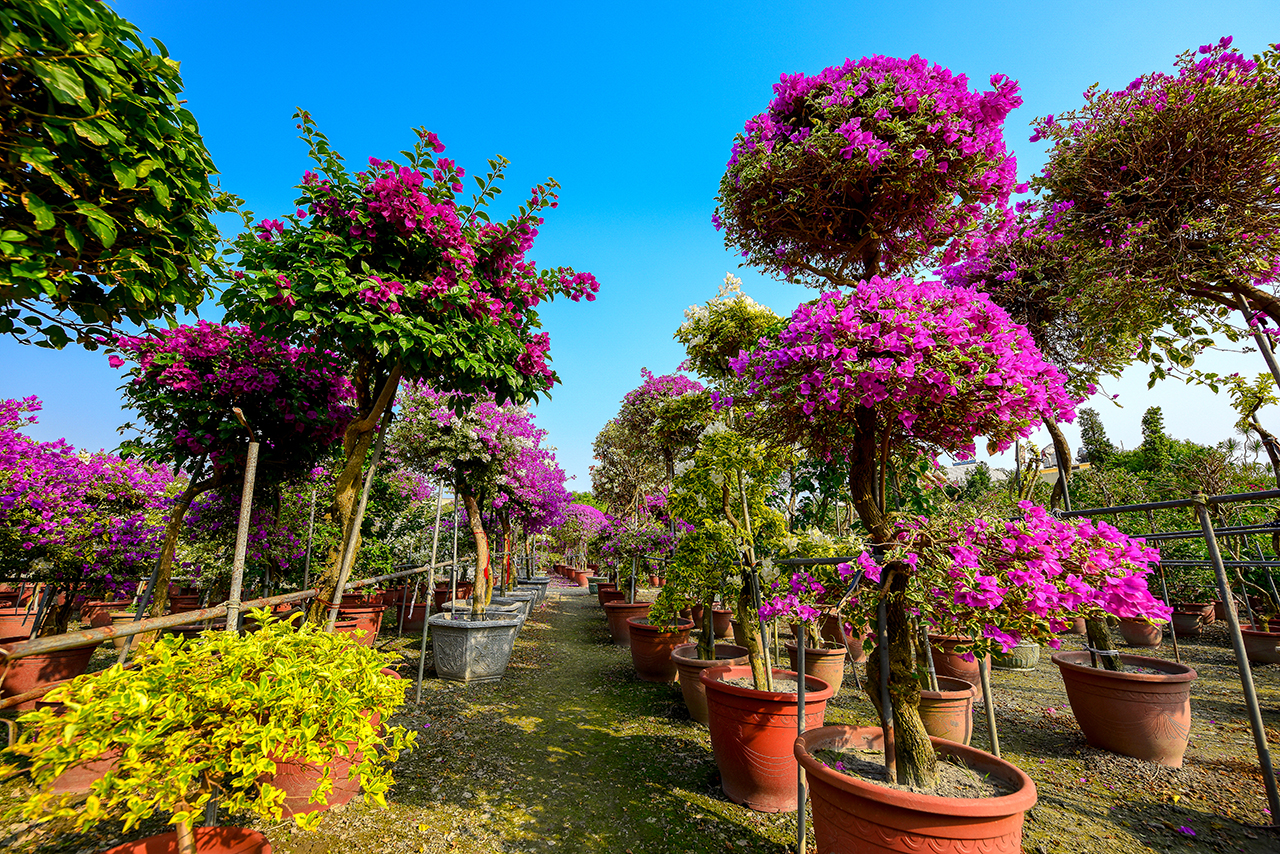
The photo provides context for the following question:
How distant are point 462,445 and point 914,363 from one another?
7.33 metres

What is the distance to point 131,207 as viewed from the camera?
2.05m

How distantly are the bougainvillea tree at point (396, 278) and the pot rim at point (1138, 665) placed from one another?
208 inches

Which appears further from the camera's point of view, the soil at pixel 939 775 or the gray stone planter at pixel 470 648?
the gray stone planter at pixel 470 648

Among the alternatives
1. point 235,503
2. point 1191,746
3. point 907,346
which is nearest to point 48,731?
point 907,346

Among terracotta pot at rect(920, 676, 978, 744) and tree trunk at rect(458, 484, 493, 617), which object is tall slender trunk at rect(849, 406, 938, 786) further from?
tree trunk at rect(458, 484, 493, 617)

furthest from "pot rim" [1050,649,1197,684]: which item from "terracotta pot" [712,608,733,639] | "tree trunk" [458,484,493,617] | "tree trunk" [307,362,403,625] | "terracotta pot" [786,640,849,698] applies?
"tree trunk" [458,484,493,617]

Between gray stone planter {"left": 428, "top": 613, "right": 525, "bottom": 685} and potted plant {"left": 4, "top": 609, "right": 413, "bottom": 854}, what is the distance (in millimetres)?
3949

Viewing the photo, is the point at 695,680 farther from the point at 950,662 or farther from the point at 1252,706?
the point at 1252,706

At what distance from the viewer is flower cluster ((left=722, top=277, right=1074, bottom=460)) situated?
7.41ft

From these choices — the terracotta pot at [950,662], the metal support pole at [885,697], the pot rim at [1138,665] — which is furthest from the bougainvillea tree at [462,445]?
the pot rim at [1138,665]

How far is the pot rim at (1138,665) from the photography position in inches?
148

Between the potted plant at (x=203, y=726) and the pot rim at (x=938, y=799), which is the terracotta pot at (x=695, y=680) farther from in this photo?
the potted plant at (x=203, y=726)

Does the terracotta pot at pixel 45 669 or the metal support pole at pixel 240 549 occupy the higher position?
the metal support pole at pixel 240 549

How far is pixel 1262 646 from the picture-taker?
23.9ft
